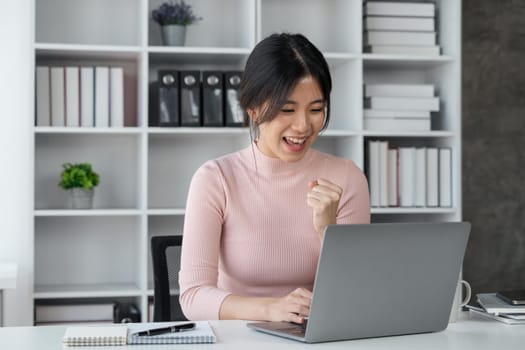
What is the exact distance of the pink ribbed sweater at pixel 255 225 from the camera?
6.84 feet

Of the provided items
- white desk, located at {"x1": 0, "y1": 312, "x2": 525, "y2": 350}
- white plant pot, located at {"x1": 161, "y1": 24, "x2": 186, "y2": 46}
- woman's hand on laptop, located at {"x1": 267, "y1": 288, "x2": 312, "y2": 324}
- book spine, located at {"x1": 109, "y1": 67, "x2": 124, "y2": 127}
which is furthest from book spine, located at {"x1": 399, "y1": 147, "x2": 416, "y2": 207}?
woman's hand on laptop, located at {"x1": 267, "y1": 288, "x2": 312, "y2": 324}

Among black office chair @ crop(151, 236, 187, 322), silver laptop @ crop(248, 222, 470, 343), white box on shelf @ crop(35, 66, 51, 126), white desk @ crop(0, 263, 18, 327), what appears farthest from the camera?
white box on shelf @ crop(35, 66, 51, 126)

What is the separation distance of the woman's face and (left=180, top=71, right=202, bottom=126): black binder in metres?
1.37

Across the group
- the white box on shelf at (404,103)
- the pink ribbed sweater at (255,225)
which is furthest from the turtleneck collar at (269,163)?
the white box on shelf at (404,103)

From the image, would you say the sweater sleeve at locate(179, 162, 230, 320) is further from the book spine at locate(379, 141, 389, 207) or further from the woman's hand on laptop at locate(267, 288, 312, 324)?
the book spine at locate(379, 141, 389, 207)

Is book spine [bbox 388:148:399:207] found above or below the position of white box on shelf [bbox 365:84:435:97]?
below

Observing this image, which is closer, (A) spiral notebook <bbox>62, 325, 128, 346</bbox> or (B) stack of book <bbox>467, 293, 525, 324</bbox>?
(A) spiral notebook <bbox>62, 325, 128, 346</bbox>

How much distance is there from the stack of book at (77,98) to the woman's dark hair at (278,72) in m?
1.47

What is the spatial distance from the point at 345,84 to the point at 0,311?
1676mm

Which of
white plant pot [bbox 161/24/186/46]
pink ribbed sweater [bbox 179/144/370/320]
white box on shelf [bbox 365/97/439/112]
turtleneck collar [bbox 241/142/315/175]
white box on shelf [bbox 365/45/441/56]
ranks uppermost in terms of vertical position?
white plant pot [bbox 161/24/186/46]

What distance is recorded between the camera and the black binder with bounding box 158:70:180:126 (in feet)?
11.3

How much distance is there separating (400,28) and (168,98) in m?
1.04

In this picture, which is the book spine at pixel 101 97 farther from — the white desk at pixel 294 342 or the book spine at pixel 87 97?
the white desk at pixel 294 342

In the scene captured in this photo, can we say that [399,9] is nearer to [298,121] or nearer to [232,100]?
[232,100]
